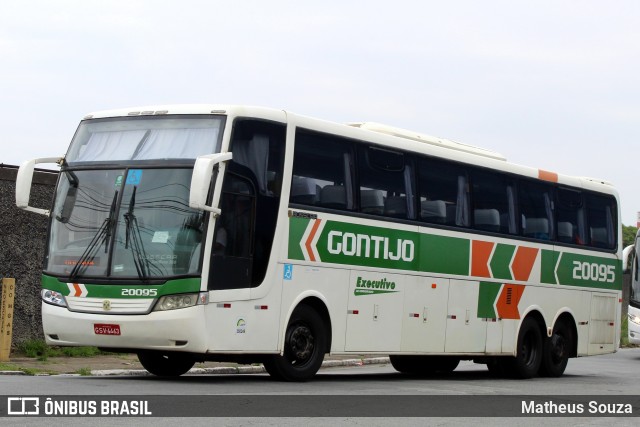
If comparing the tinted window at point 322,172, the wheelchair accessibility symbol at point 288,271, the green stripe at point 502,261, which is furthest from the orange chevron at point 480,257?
the wheelchair accessibility symbol at point 288,271

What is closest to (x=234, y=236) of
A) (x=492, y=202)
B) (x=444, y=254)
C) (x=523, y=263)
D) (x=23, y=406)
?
(x=23, y=406)

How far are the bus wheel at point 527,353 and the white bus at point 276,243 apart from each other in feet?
0.17

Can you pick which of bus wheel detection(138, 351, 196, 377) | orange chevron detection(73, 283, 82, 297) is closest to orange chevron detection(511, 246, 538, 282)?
bus wheel detection(138, 351, 196, 377)

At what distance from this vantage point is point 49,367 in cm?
1881

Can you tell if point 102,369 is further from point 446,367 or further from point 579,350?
point 579,350

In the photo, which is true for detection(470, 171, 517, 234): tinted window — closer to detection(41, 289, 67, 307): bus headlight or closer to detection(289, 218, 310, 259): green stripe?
detection(289, 218, 310, 259): green stripe

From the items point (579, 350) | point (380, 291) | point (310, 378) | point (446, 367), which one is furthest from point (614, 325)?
point (310, 378)

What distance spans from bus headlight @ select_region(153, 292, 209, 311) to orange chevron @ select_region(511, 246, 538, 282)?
7603mm

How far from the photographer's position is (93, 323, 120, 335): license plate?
14523 mm

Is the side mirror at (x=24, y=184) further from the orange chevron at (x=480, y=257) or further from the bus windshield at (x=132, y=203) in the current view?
the orange chevron at (x=480, y=257)

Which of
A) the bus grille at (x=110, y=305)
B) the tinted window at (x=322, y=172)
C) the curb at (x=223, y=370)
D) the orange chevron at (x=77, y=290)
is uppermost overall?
the tinted window at (x=322, y=172)

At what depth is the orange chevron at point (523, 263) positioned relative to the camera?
67.4 feet

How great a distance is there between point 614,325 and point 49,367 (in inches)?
424
